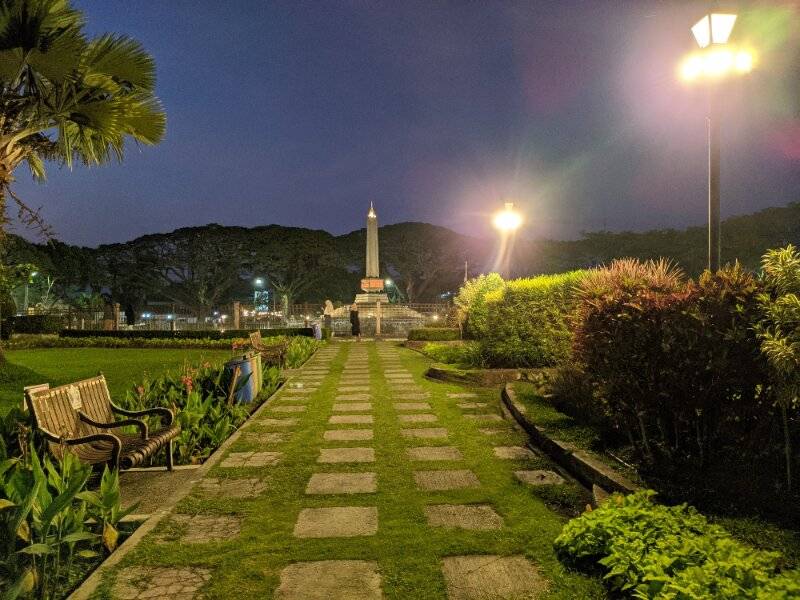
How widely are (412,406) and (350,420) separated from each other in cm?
131

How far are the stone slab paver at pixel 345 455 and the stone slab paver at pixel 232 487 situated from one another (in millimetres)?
841

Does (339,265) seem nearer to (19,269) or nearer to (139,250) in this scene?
(139,250)

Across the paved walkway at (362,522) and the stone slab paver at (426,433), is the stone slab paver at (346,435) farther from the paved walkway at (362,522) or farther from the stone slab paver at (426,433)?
the stone slab paver at (426,433)

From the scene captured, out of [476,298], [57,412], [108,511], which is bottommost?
[108,511]

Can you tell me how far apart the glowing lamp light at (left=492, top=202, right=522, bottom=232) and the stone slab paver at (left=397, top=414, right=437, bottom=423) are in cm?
869

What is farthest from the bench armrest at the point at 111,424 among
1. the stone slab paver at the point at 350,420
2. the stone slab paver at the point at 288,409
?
the stone slab paver at the point at 288,409

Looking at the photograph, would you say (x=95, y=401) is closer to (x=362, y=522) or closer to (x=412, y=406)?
(x=362, y=522)

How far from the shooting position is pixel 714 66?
6.61m

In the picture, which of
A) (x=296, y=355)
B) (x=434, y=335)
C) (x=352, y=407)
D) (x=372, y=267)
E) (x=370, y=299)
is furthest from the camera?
(x=372, y=267)

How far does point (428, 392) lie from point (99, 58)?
7.57m

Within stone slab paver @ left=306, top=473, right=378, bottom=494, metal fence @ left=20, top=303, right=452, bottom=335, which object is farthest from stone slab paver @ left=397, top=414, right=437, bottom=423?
metal fence @ left=20, top=303, right=452, bottom=335

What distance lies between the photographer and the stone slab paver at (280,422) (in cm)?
718

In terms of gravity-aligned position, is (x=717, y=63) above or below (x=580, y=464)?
above

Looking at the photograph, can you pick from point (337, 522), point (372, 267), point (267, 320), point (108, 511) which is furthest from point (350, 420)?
point (372, 267)
